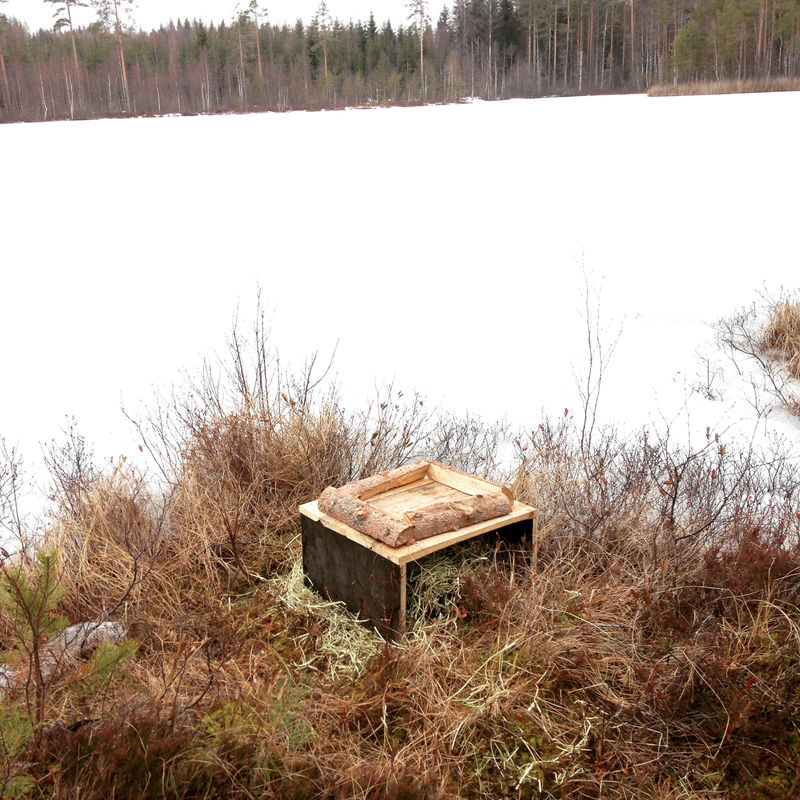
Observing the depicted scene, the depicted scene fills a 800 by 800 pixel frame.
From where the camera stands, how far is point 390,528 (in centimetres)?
296

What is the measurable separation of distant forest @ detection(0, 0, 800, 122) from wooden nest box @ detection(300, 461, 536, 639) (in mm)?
16736

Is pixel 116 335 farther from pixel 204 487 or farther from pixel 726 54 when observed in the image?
pixel 726 54

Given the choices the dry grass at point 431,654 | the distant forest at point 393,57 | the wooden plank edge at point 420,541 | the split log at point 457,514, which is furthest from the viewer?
the distant forest at point 393,57

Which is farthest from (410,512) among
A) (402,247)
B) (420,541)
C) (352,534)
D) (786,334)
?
(402,247)

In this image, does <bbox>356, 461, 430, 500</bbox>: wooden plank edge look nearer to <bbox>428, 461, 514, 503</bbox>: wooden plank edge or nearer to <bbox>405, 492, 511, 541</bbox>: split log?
<bbox>428, 461, 514, 503</bbox>: wooden plank edge

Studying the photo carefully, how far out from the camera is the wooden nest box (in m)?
2.99

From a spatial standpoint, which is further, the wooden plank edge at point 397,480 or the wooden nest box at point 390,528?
the wooden plank edge at point 397,480

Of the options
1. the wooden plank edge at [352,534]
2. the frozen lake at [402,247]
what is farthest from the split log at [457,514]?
the frozen lake at [402,247]

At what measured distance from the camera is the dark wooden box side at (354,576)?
3.03 metres

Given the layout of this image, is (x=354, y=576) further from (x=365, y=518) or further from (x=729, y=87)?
(x=729, y=87)

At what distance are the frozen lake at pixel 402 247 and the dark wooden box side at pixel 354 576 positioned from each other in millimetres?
2691

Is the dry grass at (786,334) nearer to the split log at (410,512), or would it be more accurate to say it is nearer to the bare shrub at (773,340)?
the bare shrub at (773,340)

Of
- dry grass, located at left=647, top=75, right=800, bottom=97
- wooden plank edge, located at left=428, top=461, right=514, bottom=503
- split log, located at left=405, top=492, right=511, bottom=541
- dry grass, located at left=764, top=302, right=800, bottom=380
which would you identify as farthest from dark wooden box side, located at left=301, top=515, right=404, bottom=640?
→ dry grass, located at left=647, top=75, right=800, bottom=97

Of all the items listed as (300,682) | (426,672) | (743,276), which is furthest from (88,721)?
(743,276)
